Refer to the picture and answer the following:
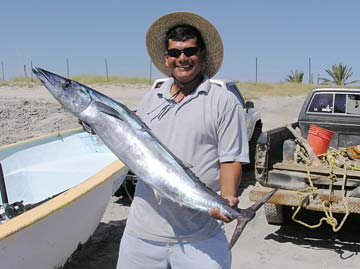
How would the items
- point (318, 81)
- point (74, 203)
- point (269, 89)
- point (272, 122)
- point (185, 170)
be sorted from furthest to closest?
point (318, 81) → point (269, 89) → point (272, 122) → point (74, 203) → point (185, 170)

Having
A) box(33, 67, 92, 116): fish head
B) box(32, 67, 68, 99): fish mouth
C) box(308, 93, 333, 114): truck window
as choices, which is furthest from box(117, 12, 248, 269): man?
box(308, 93, 333, 114): truck window

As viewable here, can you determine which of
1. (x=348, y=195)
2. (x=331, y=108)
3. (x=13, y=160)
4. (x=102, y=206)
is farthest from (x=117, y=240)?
(x=331, y=108)

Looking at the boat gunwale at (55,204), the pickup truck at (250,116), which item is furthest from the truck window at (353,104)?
the boat gunwale at (55,204)

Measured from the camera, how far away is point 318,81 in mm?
42281

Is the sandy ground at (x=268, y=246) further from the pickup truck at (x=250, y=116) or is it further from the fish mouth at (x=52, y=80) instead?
the fish mouth at (x=52, y=80)

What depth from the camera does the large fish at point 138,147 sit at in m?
2.28

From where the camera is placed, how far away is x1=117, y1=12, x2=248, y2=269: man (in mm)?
2377

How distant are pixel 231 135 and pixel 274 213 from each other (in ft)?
13.7

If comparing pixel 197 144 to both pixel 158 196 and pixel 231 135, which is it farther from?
pixel 158 196

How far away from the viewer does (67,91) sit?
7.68 feet

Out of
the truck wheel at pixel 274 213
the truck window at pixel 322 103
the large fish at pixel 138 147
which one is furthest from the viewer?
the truck window at pixel 322 103

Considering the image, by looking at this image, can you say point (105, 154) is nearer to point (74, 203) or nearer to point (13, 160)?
point (13, 160)

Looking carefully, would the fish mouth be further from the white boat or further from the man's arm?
the white boat

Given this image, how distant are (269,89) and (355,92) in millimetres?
26711
